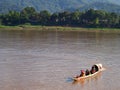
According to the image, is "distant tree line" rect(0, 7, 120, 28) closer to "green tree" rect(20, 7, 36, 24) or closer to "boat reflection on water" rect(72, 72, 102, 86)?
"green tree" rect(20, 7, 36, 24)

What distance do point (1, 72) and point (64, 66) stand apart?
5.06m

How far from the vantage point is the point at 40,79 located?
22.3m

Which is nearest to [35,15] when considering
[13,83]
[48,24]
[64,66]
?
[48,24]

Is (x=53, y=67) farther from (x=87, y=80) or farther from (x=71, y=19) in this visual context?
(x=71, y=19)

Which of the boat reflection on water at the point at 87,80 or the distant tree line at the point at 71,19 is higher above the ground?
the distant tree line at the point at 71,19

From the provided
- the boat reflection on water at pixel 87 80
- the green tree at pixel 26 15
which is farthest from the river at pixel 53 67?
the green tree at pixel 26 15

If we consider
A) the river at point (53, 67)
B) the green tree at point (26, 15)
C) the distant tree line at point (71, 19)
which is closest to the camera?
the river at point (53, 67)

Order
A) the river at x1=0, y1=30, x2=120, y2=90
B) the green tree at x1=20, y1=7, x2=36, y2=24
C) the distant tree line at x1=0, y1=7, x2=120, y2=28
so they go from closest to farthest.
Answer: the river at x1=0, y1=30, x2=120, y2=90 < the distant tree line at x1=0, y1=7, x2=120, y2=28 < the green tree at x1=20, y1=7, x2=36, y2=24

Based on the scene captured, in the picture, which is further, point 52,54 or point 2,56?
point 52,54

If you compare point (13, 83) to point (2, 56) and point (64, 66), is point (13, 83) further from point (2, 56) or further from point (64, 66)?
point (2, 56)

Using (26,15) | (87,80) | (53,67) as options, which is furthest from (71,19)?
(87,80)

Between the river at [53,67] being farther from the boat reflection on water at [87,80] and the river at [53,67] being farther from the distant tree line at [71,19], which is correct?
the distant tree line at [71,19]

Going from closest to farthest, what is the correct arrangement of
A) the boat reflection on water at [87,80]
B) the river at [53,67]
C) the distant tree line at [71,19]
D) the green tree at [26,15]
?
the river at [53,67], the boat reflection on water at [87,80], the distant tree line at [71,19], the green tree at [26,15]

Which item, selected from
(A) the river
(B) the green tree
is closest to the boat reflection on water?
(A) the river
